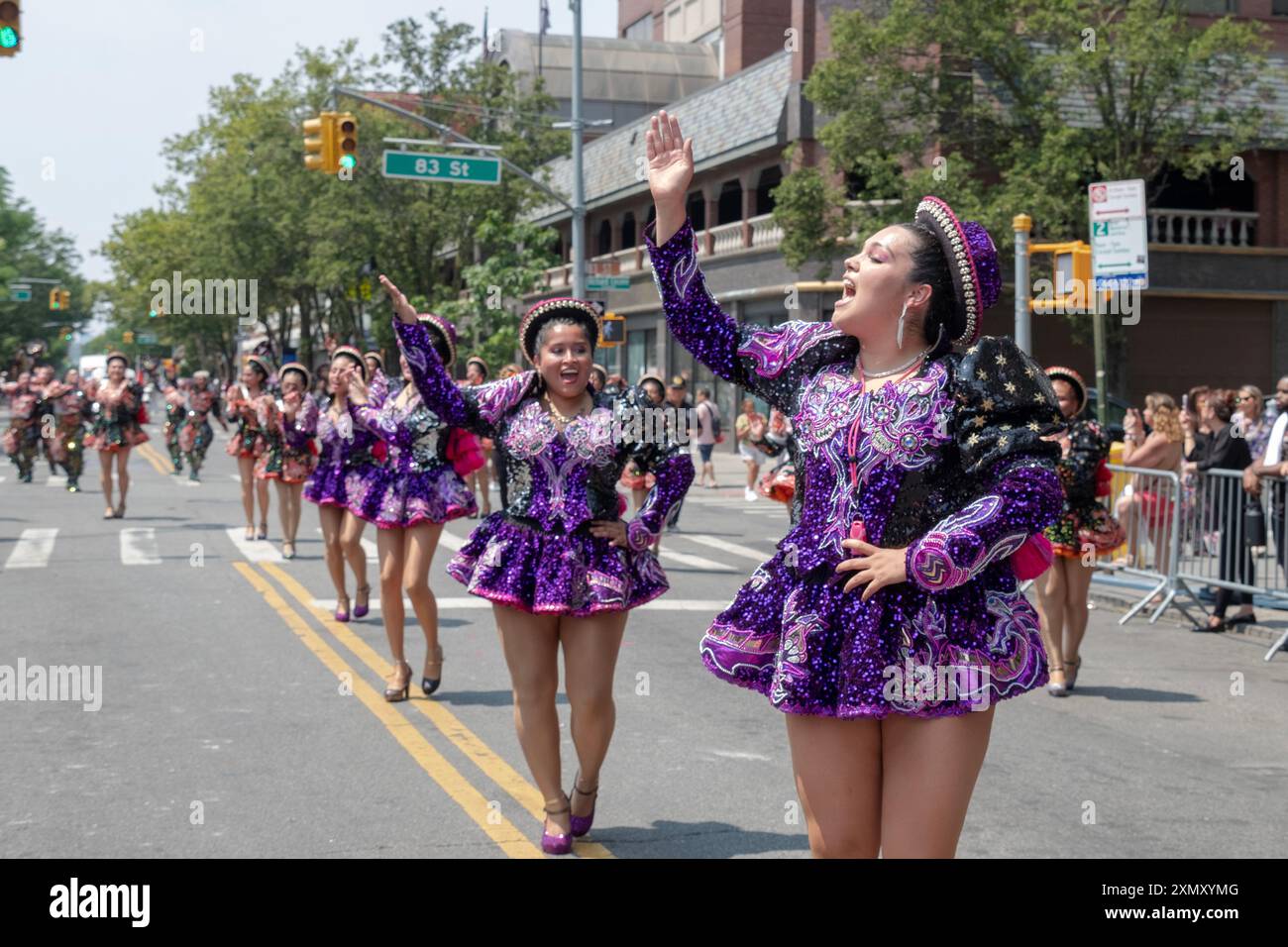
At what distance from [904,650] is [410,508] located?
5.60 m

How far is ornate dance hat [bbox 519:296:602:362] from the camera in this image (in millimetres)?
6246

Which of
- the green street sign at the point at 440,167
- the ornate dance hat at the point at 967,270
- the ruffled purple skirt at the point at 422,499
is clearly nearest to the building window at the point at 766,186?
the green street sign at the point at 440,167

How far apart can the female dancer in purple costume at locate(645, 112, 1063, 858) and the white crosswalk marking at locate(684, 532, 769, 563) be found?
13.6 m

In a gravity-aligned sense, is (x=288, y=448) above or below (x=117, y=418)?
below

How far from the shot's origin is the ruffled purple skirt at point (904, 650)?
3.77 meters

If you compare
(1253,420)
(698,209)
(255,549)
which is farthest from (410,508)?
(698,209)

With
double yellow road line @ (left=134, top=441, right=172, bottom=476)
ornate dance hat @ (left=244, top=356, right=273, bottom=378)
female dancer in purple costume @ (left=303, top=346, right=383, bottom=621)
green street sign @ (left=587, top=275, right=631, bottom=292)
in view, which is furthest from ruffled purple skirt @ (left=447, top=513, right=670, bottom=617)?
double yellow road line @ (left=134, top=441, right=172, bottom=476)

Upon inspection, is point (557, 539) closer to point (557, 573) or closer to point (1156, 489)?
point (557, 573)

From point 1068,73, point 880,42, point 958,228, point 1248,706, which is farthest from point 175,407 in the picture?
point 958,228

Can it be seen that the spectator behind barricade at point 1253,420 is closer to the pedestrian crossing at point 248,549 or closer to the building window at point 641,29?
the pedestrian crossing at point 248,549

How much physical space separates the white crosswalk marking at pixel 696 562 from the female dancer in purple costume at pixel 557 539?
1033cm

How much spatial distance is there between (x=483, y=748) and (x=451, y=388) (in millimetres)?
2294

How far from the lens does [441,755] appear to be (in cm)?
779
